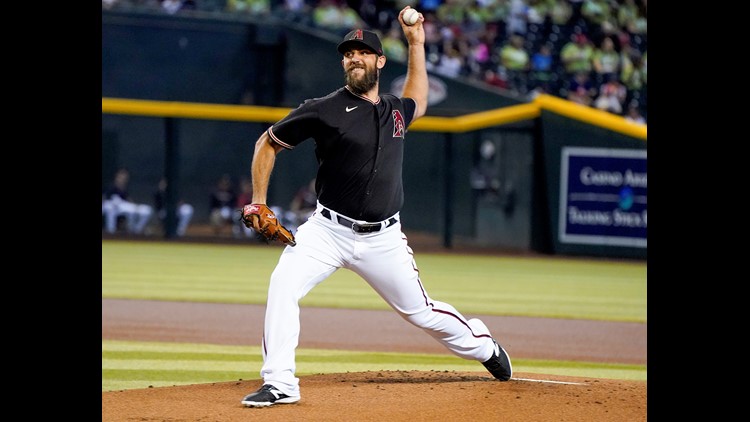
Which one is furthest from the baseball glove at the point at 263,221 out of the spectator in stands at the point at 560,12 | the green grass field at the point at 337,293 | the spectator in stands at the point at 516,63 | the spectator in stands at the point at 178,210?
the spectator in stands at the point at 560,12

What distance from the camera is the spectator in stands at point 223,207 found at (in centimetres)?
1859

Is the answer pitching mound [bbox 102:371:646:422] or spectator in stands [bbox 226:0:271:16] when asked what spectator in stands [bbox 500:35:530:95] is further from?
pitching mound [bbox 102:371:646:422]

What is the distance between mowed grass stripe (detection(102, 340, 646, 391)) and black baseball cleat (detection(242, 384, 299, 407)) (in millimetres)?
1323

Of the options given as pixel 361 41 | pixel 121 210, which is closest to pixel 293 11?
pixel 121 210

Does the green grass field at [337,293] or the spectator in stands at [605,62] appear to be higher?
the spectator in stands at [605,62]

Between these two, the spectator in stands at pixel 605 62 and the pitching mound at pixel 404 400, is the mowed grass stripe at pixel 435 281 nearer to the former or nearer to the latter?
the pitching mound at pixel 404 400

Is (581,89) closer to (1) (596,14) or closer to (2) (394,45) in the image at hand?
(1) (596,14)

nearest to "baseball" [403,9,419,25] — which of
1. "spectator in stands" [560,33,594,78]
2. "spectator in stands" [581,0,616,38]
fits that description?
"spectator in stands" [560,33,594,78]

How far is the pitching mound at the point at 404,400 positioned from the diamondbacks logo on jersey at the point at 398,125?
1.30 meters

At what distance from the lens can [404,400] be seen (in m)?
5.38

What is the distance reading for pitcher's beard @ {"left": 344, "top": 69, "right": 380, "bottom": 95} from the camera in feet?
17.9
